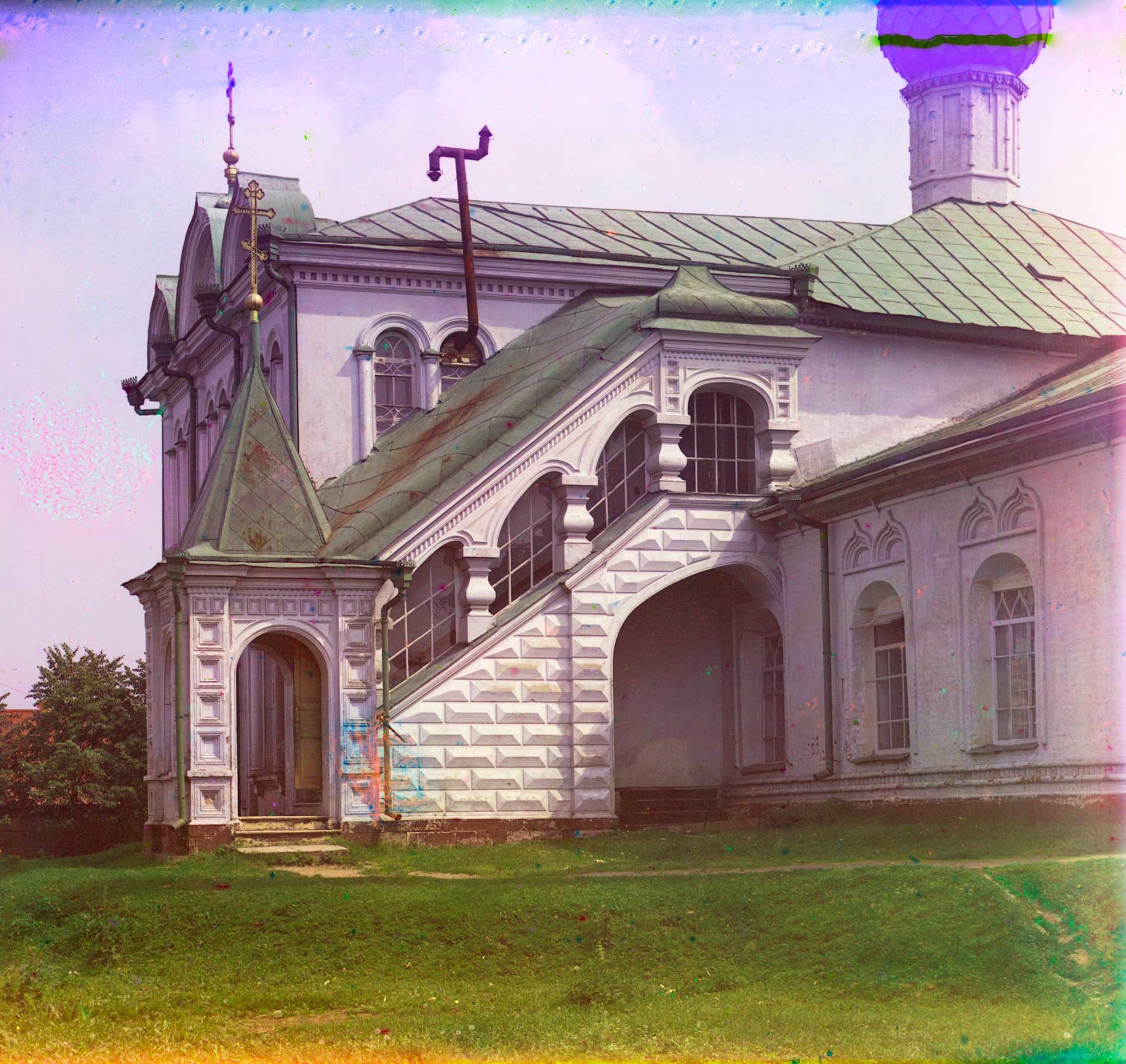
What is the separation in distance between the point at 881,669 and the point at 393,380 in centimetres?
972

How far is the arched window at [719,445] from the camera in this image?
28.5m

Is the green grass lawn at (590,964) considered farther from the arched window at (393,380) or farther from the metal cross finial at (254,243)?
the arched window at (393,380)

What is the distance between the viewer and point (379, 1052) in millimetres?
13750

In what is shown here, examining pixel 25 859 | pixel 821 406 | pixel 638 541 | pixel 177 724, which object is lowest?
pixel 25 859

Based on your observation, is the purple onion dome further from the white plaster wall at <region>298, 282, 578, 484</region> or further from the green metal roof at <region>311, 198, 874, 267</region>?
the white plaster wall at <region>298, 282, 578, 484</region>

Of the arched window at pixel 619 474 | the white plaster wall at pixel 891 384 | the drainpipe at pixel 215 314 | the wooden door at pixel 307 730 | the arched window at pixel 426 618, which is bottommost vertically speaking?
the wooden door at pixel 307 730

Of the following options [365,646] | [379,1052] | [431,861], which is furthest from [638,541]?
[379,1052]

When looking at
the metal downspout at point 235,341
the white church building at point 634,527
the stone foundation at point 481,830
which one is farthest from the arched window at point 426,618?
the metal downspout at point 235,341

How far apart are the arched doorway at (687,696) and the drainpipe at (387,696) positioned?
15.2 feet

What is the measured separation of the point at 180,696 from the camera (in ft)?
81.0

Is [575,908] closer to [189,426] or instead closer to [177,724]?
[177,724]

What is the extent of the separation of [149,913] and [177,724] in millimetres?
6709

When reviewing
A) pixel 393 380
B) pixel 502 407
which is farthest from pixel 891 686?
pixel 393 380

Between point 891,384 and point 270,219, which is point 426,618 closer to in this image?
point 270,219
